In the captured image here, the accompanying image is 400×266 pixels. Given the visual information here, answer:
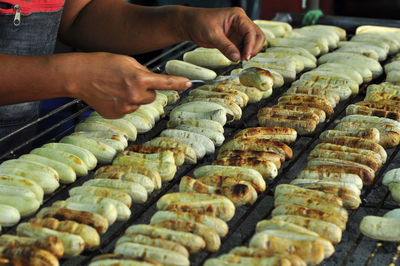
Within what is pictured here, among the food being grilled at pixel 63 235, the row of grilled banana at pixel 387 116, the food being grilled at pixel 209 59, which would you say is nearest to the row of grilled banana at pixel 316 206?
the row of grilled banana at pixel 387 116

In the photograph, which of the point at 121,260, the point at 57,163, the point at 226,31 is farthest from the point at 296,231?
the point at 226,31

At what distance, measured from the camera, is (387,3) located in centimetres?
896

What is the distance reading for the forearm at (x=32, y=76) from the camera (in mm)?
2877

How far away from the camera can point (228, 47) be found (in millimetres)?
3748

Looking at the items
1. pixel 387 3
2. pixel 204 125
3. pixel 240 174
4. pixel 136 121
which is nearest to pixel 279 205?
pixel 240 174

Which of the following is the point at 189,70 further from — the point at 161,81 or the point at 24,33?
the point at 161,81

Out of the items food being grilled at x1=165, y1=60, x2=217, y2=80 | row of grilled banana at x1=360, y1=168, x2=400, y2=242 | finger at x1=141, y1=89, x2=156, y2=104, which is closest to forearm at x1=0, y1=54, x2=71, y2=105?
finger at x1=141, y1=89, x2=156, y2=104

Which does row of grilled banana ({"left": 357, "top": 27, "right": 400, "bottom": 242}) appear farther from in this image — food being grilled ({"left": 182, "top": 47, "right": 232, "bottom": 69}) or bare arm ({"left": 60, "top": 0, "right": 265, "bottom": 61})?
food being grilled ({"left": 182, "top": 47, "right": 232, "bottom": 69})

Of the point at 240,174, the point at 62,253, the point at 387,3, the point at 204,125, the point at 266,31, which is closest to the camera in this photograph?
the point at 62,253

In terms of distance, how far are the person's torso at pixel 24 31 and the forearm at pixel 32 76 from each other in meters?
0.74

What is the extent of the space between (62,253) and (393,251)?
133 cm

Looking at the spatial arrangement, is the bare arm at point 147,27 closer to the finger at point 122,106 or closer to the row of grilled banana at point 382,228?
the finger at point 122,106

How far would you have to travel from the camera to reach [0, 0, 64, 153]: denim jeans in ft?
11.9

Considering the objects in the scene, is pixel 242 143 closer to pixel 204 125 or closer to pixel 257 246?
pixel 204 125
